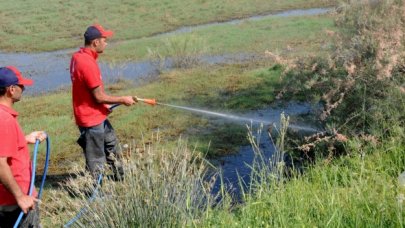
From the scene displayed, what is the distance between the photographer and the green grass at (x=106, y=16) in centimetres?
2308

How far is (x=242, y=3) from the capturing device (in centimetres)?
2852

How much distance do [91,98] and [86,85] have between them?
20 cm

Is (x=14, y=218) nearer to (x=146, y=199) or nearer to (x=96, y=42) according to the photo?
(x=146, y=199)

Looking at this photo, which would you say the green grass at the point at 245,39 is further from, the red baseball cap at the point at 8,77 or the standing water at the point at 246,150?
the red baseball cap at the point at 8,77

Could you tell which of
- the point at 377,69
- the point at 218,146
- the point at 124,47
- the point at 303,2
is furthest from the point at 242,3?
the point at 377,69

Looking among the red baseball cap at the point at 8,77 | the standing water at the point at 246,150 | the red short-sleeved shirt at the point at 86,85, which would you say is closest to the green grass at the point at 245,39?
the standing water at the point at 246,150

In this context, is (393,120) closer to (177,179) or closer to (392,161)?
(392,161)

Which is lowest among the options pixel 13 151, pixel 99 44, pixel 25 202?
pixel 25 202

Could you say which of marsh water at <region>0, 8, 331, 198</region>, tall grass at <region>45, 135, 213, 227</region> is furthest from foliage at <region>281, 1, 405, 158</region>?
tall grass at <region>45, 135, 213, 227</region>

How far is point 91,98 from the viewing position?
6.76 m

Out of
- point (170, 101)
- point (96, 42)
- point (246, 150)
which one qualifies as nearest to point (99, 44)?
point (96, 42)

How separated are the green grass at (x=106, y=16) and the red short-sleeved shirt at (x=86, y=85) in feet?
51.1

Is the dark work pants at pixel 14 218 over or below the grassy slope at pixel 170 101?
over

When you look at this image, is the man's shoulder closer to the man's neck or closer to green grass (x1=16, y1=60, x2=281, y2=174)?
the man's neck
